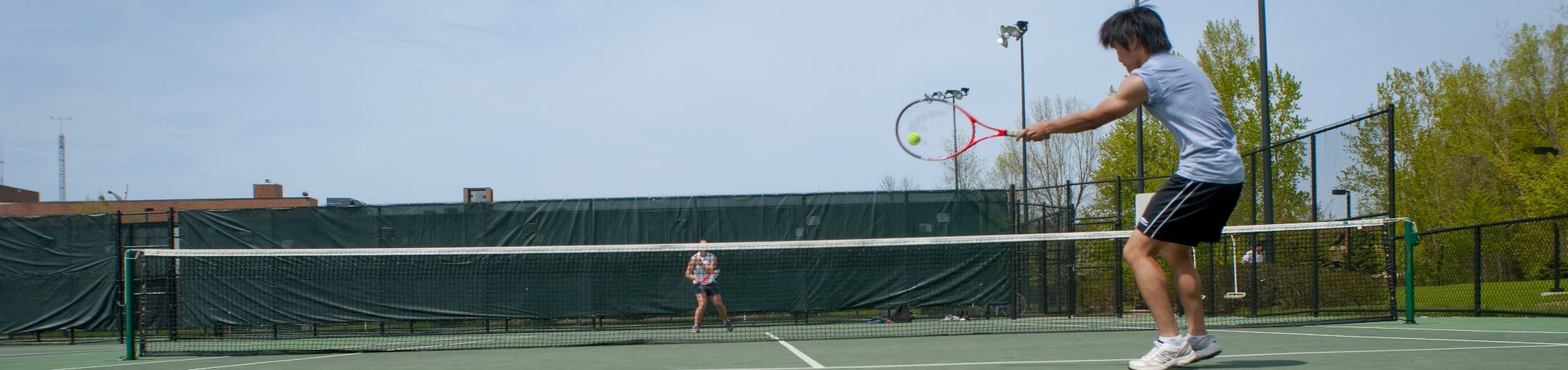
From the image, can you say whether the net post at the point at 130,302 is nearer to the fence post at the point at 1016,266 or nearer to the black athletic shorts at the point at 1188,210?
the black athletic shorts at the point at 1188,210

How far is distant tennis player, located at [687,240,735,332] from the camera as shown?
Answer: 38.9ft

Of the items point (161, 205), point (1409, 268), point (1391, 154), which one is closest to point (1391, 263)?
point (1409, 268)

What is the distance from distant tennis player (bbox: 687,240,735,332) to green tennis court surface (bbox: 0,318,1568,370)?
8.89 ft

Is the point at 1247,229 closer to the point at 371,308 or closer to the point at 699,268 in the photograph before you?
the point at 699,268

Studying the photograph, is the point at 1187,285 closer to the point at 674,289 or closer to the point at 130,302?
the point at 130,302

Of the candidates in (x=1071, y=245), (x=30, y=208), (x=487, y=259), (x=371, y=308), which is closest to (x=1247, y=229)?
(x=1071, y=245)

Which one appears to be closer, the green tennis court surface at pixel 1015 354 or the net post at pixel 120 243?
the green tennis court surface at pixel 1015 354

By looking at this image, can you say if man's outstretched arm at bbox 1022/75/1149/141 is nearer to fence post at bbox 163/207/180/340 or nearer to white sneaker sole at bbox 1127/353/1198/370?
white sneaker sole at bbox 1127/353/1198/370

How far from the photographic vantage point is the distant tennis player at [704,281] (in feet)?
38.9

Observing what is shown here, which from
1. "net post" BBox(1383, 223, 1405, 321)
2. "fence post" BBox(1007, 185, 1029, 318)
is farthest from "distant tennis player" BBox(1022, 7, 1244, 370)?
"fence post" BBox(1007, 185, 1029, 318)

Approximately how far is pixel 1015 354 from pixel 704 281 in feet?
19.9

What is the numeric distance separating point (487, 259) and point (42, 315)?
17.4ft

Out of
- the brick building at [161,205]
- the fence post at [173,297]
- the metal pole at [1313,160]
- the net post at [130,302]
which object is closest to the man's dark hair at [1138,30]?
the net post at [130,302]

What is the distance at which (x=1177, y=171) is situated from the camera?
421cm
